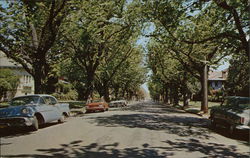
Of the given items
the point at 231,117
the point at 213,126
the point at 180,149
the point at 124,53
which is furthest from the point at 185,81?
the point at 180,149

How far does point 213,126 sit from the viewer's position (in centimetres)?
1374

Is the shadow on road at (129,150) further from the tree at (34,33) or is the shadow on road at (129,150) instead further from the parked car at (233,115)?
the tree at (34,33)

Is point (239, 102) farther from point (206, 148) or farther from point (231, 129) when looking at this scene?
point (206, 148)

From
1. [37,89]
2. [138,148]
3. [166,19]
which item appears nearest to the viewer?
[138,148]

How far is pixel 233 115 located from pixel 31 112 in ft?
28.3

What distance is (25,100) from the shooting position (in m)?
12.2

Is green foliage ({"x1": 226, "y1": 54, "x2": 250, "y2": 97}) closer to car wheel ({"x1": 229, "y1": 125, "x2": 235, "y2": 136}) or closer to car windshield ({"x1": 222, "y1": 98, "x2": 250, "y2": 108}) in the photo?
car windshield ({"x1": 222, "y1": 98, "x2": 250, "y2": 108})

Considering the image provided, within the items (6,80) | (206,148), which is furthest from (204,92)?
(6,80)

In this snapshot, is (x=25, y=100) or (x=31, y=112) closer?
(x=31, y=112)

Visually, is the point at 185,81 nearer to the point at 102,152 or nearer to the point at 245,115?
the point at 245,115

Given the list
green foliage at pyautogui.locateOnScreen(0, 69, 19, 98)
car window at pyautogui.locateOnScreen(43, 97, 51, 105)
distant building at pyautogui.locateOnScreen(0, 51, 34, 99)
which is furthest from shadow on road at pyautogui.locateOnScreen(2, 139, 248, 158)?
distant building at pyautogui.locateOnScreen(0, 51, 34, 99)

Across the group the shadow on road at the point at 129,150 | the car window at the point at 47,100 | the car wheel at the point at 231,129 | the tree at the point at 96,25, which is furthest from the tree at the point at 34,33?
the car wheel at the point at 231,129

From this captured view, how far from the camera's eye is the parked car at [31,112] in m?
10.1

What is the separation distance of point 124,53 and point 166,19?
87.5 feet
